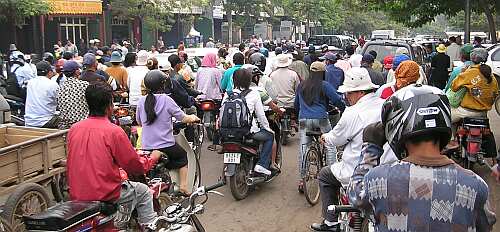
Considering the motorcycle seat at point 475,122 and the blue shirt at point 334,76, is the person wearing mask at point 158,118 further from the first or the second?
the blue shirt at point 334,76

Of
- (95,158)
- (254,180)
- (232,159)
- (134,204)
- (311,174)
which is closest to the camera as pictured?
(95,158)

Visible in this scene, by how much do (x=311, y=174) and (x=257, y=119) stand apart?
0.90 meters

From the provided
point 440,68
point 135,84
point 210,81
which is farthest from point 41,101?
point 440,68

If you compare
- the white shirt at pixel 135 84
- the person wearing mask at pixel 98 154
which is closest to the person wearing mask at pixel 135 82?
the white shirt at pixel 135 84

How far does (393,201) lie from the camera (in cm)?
225

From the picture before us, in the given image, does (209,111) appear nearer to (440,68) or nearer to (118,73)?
(118,73)

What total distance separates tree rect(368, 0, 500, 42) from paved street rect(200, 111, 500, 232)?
10.0 metres

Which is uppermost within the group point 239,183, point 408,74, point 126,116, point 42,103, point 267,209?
point 408,74

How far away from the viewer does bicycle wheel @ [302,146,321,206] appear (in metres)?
6.93

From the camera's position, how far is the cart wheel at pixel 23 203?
5484 millimetres

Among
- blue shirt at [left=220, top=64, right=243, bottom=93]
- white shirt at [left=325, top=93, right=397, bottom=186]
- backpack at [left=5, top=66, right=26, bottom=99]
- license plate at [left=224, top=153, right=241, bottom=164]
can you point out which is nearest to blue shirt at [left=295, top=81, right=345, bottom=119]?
license plate at [left=224, top=153, right=241, bottom=164]

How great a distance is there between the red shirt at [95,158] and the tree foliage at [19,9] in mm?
19113

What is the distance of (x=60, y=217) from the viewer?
373cm

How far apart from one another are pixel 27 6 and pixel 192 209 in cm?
1978
